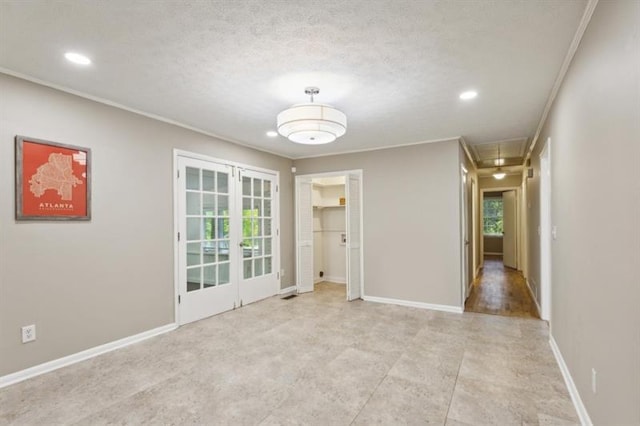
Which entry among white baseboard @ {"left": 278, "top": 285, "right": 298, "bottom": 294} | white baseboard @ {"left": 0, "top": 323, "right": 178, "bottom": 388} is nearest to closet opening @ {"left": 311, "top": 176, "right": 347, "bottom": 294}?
white baseboard @ {"left": 278, "top": 285, "right": 298, "bottom": 294}

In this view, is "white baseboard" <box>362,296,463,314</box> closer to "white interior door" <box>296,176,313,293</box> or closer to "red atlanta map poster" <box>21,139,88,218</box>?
"white interior door" <box>296,176,313,293</box>

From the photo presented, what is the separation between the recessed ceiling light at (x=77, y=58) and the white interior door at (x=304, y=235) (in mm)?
3846

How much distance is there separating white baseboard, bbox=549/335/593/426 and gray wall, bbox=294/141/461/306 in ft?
5.38

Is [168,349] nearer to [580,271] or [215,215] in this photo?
[215,215]

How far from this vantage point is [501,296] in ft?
17.9

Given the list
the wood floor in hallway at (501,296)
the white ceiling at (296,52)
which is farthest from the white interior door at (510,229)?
the white ceiling at (296,52)

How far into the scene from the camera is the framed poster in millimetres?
2689

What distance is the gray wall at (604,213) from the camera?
134 cm

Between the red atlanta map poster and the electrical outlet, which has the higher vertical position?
the red atlanta map poster

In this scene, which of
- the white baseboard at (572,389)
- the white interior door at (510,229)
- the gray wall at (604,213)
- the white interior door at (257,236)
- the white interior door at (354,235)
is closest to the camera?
the gray wall at (604,213)

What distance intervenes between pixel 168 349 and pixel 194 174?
208 centimetres

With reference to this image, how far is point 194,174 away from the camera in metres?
4.25

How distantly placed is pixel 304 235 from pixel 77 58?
4.22 m

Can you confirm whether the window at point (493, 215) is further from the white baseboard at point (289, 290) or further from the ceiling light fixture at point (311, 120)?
the ceiling light fixture at point (311, 120)
